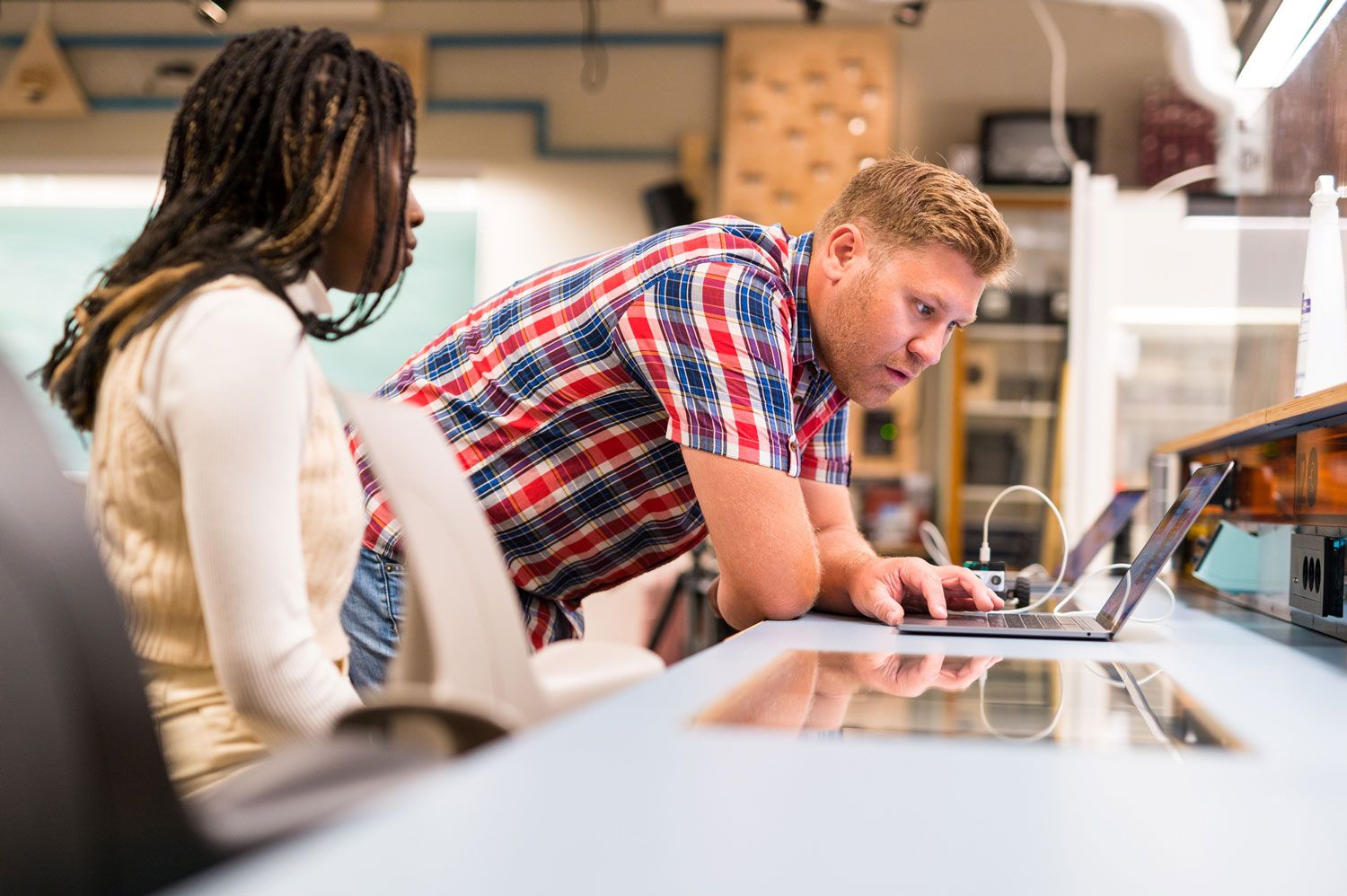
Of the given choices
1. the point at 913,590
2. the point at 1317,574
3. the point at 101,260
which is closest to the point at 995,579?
the point at 913,590

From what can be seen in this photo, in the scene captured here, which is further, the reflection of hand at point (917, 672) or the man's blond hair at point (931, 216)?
the man's blond hair at point (931, 216)

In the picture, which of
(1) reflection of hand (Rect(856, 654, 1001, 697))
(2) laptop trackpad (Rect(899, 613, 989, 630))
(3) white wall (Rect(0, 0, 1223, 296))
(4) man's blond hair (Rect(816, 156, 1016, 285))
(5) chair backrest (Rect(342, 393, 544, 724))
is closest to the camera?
(5) chair backrest (Rect(342, 393, 544, 724))

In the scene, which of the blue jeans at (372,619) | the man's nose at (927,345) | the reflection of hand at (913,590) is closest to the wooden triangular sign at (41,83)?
the blue jeans at (372,619)

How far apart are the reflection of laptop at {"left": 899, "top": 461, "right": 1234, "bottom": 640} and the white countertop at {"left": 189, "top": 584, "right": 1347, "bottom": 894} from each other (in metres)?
0.54

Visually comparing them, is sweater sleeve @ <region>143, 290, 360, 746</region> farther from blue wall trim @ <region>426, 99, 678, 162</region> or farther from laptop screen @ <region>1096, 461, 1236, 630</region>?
blue wall trim @ <region>426, 99, 678, 162</region>

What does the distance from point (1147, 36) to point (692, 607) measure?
3.41 metres

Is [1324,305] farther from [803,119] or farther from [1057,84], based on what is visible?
[1057,84]

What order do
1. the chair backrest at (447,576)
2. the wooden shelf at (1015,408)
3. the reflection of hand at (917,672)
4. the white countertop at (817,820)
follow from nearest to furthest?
1. the white countertop at (817,820)
2. the chair backrest at (447,576)
3. the reflection of hand at (917,672)
4. the wooden shelf at (1015,408)

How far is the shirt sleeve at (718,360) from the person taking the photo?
131 cm

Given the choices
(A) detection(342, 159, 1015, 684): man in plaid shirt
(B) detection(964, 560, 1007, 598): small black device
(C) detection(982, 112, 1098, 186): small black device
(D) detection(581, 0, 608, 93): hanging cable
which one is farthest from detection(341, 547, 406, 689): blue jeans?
(D) detection(581, 0, 608, 93): hanging cable

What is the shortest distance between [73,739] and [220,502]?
11.2 inches

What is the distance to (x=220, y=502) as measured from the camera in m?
0.74

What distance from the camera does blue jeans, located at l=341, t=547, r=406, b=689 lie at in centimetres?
149

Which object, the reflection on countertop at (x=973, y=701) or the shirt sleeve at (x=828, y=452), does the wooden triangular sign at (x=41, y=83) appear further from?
the reflection on countertop at (x=973, y=701)
